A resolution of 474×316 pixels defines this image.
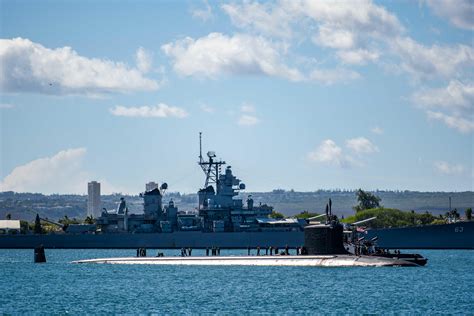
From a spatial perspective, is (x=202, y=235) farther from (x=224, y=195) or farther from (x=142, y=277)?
(x=142, y=277)

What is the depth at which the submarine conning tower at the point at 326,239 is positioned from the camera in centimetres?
7612

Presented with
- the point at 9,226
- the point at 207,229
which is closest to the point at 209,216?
the point at 207,229

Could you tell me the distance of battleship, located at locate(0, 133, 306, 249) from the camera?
13050 cm

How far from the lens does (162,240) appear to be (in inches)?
5285

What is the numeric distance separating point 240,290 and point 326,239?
1648cm

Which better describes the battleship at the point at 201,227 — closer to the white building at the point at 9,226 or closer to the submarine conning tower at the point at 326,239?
the white building at the point at 9,226

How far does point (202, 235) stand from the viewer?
132500 mm

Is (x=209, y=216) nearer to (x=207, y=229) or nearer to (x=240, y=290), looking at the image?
(x=207, y=229)

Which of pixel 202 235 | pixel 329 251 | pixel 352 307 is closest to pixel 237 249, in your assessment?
pixel 202 235

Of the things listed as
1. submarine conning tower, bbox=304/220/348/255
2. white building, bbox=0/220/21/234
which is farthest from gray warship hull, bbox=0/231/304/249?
submarine conning tower, bbox=304/220/348/255

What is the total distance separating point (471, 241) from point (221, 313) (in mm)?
77257

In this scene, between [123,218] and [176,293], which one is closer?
[176,293]

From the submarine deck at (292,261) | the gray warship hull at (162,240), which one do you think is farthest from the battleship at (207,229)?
the submarine deck at (292,261)

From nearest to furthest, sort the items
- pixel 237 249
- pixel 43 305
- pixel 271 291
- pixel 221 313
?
pixel 221 313 → pixel 43 305 → pixel 271 291 → pixel 237 249
